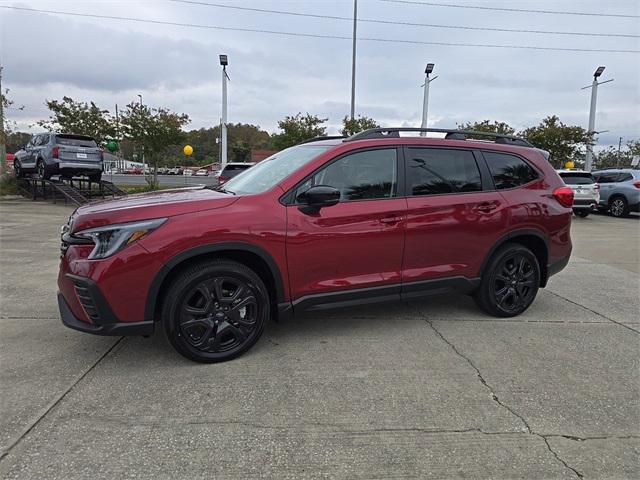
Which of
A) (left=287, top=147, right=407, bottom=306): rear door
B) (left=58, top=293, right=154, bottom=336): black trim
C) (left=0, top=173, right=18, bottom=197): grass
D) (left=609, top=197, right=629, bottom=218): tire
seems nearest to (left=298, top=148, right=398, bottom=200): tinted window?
(left=287, top=147, right=407, bottom=306): rear door

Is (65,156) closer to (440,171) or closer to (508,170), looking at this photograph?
(440,171)

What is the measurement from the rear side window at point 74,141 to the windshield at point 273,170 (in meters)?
13.4

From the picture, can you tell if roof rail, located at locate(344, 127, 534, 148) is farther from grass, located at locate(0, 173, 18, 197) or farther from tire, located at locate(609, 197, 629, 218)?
grass, located at locate(0, 173, 18, 197)

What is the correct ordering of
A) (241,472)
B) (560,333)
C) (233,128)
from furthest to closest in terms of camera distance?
(233,128)
(560,333)
(241,472)

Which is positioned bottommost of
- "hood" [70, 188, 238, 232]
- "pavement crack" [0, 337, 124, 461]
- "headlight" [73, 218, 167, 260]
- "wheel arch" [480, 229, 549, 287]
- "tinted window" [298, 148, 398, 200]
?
"pavement crack" [0, 337, 124, 461]

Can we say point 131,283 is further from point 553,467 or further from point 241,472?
Answer: point 553,467

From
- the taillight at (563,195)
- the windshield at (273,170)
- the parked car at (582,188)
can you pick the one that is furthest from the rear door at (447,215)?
the parked car at (582,188)

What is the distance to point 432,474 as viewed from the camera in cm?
241

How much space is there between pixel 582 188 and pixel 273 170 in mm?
15198

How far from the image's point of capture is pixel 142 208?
3.39 m

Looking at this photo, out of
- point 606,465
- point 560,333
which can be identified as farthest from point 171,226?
point 560,333

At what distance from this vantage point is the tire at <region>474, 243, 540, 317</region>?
467 cm

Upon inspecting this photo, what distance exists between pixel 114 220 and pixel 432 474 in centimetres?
259

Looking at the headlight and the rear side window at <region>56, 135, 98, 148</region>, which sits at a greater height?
the rear side window at <region>56, 135, 98, 148</region>
